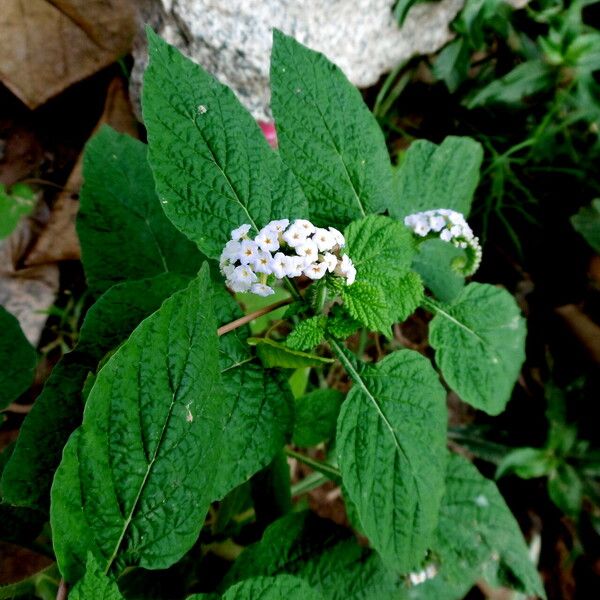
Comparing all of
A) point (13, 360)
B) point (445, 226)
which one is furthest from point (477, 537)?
point (13, 360)

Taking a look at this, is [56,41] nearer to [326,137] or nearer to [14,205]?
[14,205]

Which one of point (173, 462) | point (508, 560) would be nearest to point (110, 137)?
point (173, 462)

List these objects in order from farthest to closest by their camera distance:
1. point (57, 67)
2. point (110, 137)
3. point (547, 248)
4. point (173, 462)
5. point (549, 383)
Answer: point (547, 248), point (549, 383), point (57, 67), point (110, 137), point (173, 462)

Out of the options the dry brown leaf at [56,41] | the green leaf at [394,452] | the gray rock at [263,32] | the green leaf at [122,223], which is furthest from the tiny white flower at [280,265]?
the dry brown leaf at [56,41]

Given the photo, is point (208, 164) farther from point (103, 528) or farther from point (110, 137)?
point (103, 528)

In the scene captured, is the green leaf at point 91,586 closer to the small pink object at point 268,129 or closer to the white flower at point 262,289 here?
the white flower at point 262,289

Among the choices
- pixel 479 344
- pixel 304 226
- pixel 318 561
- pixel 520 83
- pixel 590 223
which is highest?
pixel 304 226

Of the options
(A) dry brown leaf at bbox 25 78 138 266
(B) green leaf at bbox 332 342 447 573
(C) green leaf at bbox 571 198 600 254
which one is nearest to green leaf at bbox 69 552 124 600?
(B) green leaf at bbox 332 342 447 573
